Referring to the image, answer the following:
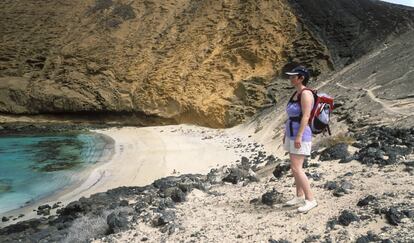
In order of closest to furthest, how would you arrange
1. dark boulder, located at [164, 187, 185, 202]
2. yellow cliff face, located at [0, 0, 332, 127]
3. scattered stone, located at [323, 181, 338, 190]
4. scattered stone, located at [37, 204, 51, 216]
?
scattered stone, located at [323, 181, 338, 190]
dark boulder, located at [164, 187, 185, 202]
scattered stone, located at [37, 204, 51, 216]
yellow cliff face, located at [0, 0, 332, 127]

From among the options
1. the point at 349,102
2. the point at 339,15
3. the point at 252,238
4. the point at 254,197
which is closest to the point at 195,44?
the point at 339,15

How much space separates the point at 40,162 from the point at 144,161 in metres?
3.13

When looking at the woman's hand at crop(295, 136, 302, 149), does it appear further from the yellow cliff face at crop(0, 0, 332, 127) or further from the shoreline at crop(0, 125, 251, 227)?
the yellow cliff face at crop(0, 0, 332, 127)

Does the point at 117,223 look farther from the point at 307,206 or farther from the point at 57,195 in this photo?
the point at 57,195

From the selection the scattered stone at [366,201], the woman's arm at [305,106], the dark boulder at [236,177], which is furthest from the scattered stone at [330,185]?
the dark boulder at [236,177]

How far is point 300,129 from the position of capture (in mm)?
4996

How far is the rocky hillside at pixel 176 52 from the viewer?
20.4 metres

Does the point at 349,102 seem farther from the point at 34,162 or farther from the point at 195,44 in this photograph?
the point at 195,44

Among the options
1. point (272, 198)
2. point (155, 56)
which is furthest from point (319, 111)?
point (155, 56)

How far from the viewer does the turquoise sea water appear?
33.3ft

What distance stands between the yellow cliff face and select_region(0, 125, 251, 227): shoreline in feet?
10.3

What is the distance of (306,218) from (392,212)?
89 cm

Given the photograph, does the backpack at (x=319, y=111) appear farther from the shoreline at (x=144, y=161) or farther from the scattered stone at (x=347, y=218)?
the shoreline at (x=144, y=161)

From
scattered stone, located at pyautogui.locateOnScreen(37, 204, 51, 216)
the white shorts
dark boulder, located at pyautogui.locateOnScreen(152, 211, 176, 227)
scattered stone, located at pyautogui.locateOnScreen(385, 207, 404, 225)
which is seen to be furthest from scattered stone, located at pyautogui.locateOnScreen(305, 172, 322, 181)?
scattered stone, located at pyautogui.locateOnScreen(37, 204, 51, 216)
